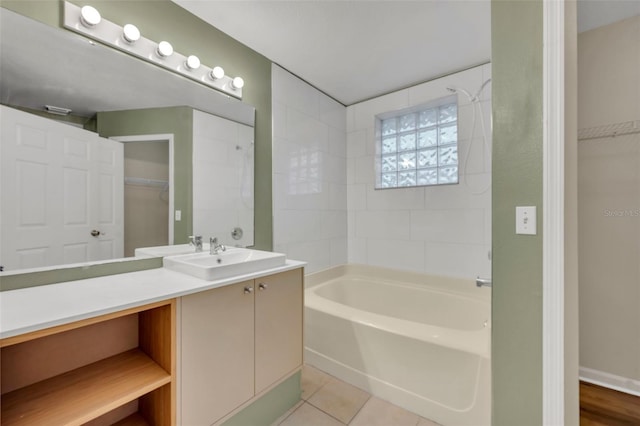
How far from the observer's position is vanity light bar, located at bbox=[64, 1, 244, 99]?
126 cm

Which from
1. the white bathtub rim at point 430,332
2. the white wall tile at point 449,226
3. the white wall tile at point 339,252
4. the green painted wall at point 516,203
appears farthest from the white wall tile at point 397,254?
the green painted wall at point 516,203

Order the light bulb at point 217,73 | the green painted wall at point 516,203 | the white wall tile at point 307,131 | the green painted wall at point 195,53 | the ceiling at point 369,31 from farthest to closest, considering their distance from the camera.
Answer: the white wall tile at point 307,131
the light bulb at point 217,73
the ceiling at point 369,31
the green painted wall at point 195,53
the green painted wall at point 516,203

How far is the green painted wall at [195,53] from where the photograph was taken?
3.84 feet

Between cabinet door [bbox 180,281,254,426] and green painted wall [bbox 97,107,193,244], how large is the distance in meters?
0.59

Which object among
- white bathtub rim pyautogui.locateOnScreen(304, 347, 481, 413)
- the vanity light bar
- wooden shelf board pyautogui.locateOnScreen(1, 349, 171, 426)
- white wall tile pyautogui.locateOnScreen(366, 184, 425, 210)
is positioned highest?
the vanity light bar

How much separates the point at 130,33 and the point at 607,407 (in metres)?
3.36

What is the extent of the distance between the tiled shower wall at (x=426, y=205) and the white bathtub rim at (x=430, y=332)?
2.82 feet

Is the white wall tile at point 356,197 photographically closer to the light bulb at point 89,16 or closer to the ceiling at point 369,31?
the ceiling at point 369,31

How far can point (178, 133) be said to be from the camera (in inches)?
63.1

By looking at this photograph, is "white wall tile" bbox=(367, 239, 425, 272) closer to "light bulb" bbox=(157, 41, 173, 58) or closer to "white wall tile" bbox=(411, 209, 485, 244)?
"white wall tile" bbox=(411, 209, 485, 244)

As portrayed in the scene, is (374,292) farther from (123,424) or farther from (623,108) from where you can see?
(623,108)

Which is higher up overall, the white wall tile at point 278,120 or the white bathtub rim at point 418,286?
the white wall tile at point 278,120

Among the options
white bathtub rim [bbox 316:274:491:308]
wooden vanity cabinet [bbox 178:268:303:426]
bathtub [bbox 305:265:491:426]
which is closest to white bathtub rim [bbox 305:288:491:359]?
bathtub [bbox 305:265:491:426]

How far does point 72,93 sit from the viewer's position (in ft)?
4.03
